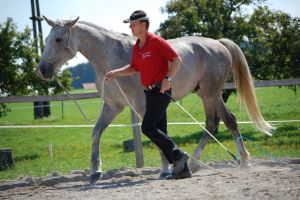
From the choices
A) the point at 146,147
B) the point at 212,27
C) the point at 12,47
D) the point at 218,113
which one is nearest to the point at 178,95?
the point at 218,113

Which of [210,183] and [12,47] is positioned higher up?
[12,47]

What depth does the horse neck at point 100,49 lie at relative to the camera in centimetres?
657

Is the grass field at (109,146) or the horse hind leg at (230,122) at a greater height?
the horse hind leg at (230,122)

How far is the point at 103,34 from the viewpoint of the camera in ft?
21.9

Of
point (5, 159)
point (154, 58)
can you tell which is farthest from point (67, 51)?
point (5, 159)

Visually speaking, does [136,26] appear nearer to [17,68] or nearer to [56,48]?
[56,48]

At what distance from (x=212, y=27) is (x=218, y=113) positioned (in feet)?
22.4

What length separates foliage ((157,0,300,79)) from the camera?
45.3 ft

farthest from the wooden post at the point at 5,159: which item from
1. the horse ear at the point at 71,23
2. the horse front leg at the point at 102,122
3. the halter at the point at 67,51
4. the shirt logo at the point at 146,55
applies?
the shirt logo at the point at 146,55

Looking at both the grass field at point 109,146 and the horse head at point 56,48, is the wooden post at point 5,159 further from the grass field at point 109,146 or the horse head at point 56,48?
the horse head at point 56,48

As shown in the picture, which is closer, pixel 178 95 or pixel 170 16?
pixel 178 95

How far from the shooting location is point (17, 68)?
16172mm

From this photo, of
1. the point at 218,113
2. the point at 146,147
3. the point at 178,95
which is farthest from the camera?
the point at 146,147

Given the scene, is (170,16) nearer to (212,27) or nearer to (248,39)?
(212,27)
